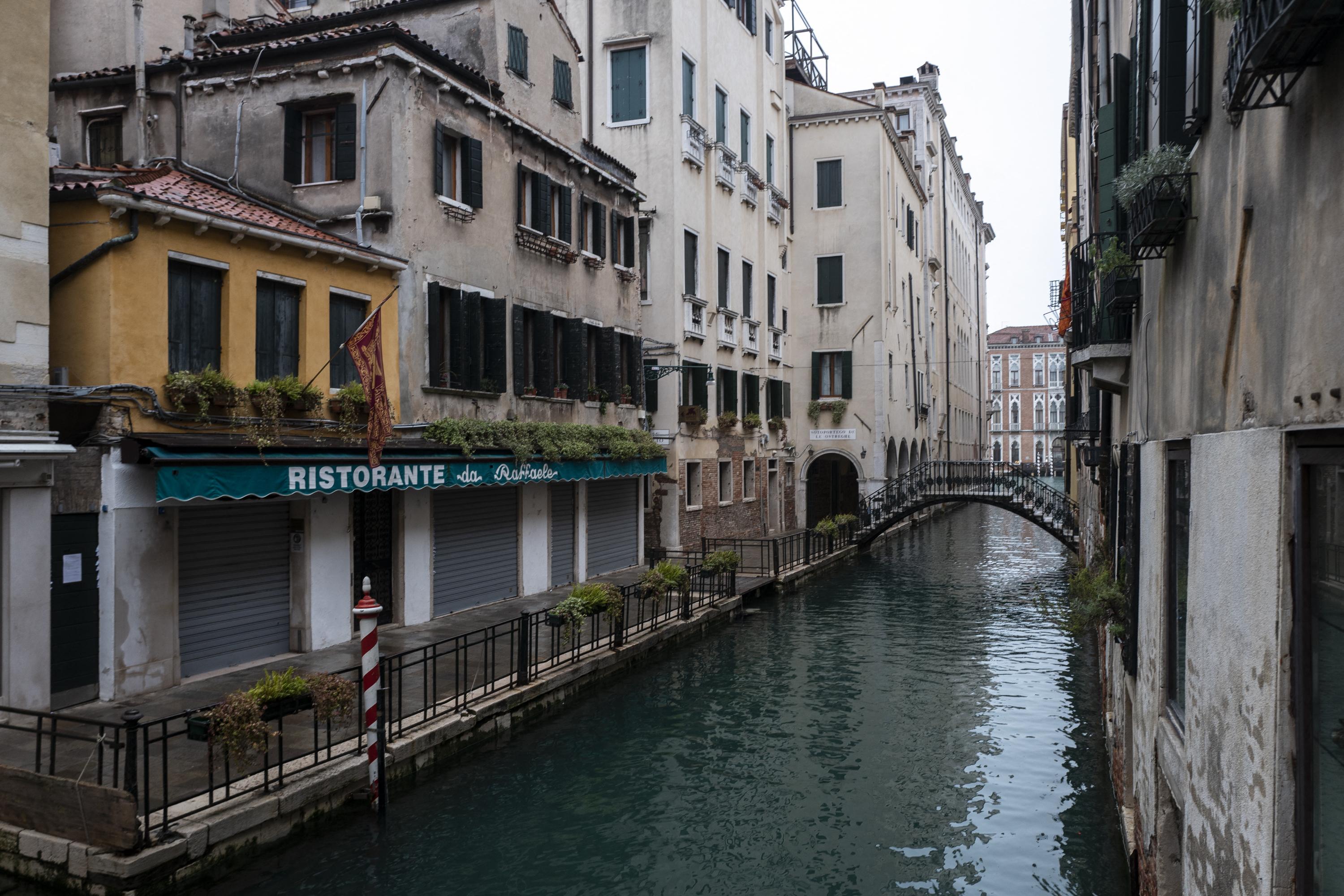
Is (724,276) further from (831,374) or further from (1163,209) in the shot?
(1163,209)

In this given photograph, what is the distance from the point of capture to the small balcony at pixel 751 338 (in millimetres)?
30188

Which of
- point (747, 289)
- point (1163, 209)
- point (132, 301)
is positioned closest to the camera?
point (1163, 209)

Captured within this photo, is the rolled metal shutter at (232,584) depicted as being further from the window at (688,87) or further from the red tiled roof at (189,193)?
the window at (688,87)

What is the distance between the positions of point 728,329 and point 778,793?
19.8 m

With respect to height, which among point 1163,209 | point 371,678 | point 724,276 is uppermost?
point 724,276

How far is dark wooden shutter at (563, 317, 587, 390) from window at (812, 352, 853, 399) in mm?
16300

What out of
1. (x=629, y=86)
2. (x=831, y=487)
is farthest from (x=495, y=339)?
(x=831, y=487)

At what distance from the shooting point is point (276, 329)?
13500 millimetres

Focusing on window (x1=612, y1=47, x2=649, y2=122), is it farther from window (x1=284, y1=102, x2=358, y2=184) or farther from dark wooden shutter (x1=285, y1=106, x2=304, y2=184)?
dark wooden shutter (x1=285, y1=106, x2=304, y2=184)

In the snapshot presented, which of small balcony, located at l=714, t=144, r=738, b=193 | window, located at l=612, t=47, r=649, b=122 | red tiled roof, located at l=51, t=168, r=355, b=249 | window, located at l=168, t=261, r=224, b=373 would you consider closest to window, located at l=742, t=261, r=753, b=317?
small balcony, located at l=714, t=144, r=738, b=193

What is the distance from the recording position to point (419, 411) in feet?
52.0

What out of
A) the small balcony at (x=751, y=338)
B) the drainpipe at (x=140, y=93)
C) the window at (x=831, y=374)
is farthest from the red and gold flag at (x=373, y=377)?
the window at (x=831, y=374)

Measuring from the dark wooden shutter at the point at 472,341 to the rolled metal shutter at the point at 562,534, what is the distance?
370 centimetres

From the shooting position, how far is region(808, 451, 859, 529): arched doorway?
37.0 m
